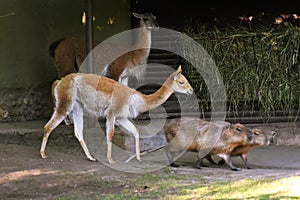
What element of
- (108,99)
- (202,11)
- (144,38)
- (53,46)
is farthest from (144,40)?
(202,11)

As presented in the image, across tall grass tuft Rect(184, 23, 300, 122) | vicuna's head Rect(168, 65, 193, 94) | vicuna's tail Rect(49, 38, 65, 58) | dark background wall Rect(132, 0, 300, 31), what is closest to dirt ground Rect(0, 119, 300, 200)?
tall grass tuft Rect(184, 23, 300, 122)

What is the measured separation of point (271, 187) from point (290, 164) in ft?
4.82

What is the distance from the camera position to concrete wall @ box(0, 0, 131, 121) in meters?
8.89

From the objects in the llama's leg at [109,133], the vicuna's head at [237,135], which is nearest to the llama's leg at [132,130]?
the llama's leg at [109,133]

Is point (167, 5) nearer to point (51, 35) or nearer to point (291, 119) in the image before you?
point (51, 35)

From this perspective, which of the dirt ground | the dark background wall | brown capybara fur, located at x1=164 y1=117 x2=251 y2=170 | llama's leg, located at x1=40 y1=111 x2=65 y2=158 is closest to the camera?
the dirt ground

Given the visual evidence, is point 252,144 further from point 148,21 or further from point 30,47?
point 30,47

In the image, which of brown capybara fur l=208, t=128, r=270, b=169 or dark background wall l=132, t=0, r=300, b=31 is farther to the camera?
dark background wall l=132, t=0, r=300, b=31

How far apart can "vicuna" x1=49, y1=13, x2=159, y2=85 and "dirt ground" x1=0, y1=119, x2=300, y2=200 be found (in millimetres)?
1119

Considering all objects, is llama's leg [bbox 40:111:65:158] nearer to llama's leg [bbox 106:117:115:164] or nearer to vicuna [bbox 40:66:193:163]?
vicuna [bbox 40:66:193:163]

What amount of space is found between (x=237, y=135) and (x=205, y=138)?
37cm

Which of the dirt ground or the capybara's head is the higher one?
the capybara's head

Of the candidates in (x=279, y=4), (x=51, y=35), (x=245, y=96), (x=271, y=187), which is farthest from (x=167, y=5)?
(x=271, y=187)

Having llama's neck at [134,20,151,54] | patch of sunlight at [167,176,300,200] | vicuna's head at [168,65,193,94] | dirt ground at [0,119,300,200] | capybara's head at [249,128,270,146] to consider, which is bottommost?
dirt ground at [0,119,300,200]
